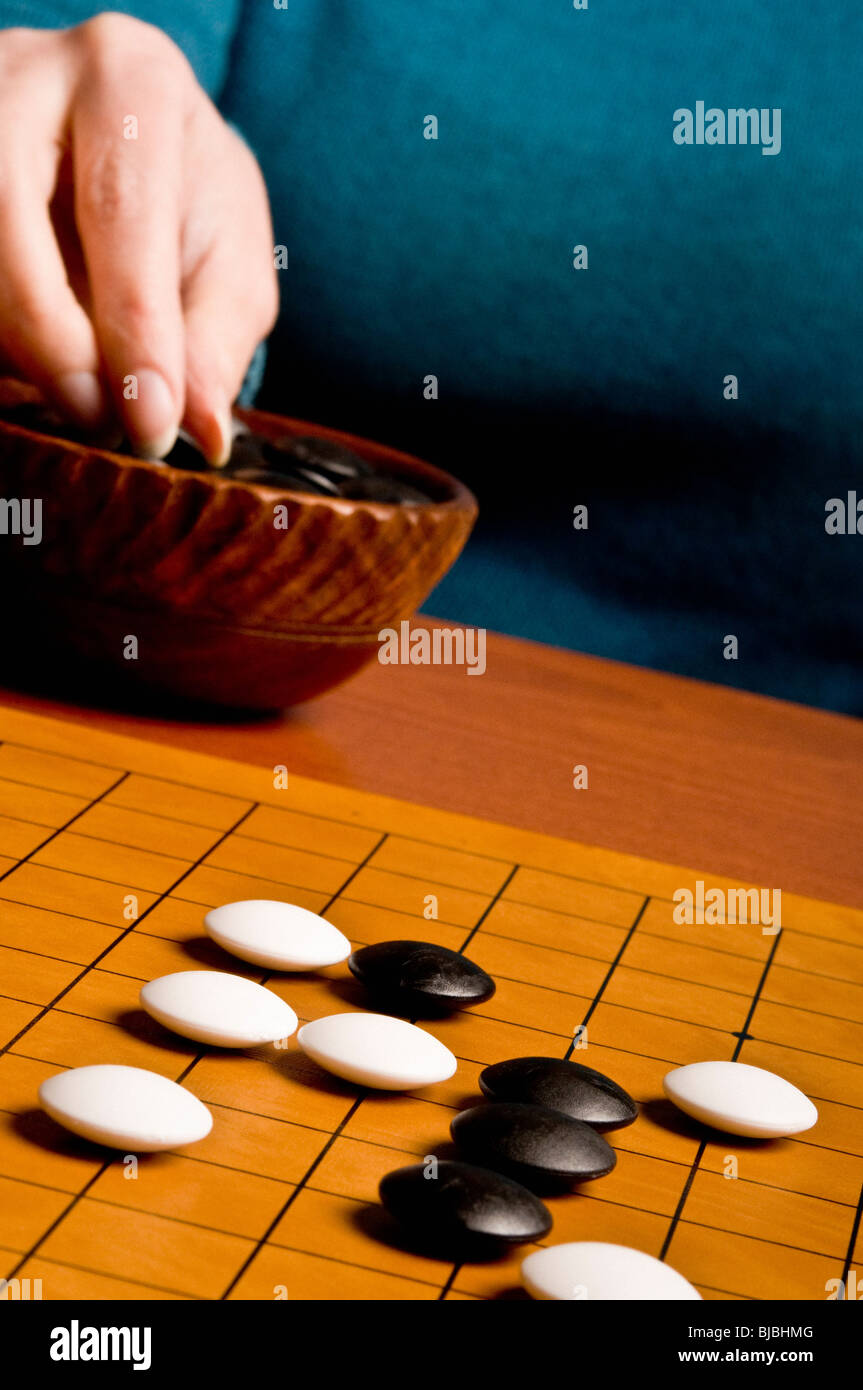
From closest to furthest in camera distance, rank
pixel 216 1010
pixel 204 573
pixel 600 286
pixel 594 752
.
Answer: pixel 216 1010
pixel 204 573
pixel 594 752
pixel 600 286

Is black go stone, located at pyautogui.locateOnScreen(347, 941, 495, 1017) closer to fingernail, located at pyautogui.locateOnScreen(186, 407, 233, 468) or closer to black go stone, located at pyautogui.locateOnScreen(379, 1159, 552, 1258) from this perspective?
black go stone, located at pyautogui.locateOnScreen(379, 1159, 552, 1258)

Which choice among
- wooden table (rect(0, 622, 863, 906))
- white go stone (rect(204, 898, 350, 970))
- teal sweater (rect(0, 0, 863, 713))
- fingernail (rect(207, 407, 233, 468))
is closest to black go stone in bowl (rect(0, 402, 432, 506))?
fingernail (rect(207, 407, 233, 468))

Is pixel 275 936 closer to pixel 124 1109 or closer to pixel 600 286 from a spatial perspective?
pixel 124 1109

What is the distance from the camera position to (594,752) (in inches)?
37.3

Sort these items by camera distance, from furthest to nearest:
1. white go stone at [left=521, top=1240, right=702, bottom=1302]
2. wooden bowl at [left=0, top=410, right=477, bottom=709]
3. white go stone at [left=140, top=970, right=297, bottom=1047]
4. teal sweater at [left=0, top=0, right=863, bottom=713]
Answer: teal sweater at [left=0, top=0, right=863, bottom=713], wooden bowl at [left=0, top=410, right=477, bottom=709], white go stone at [left=140, top=970, right=297, bottom=1047], white go stone at [left=521, top=1240, right=702, bottom=1302]

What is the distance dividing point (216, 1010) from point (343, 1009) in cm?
7

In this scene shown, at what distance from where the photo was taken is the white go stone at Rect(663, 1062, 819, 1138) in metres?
0.55

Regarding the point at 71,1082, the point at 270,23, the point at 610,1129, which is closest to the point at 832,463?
the point at 270,23

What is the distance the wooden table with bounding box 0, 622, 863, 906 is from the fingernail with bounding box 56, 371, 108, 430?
166 mm

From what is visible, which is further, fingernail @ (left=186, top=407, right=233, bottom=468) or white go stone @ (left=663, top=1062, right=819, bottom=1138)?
fingernail @ (left=186, top=407, right=233, bottom=468)

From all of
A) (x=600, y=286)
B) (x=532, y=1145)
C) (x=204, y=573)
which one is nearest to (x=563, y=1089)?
(x=532, y=1145)

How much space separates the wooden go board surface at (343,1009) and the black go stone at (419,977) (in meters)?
0.01

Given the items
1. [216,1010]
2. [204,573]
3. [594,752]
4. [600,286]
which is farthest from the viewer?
[600,286]
